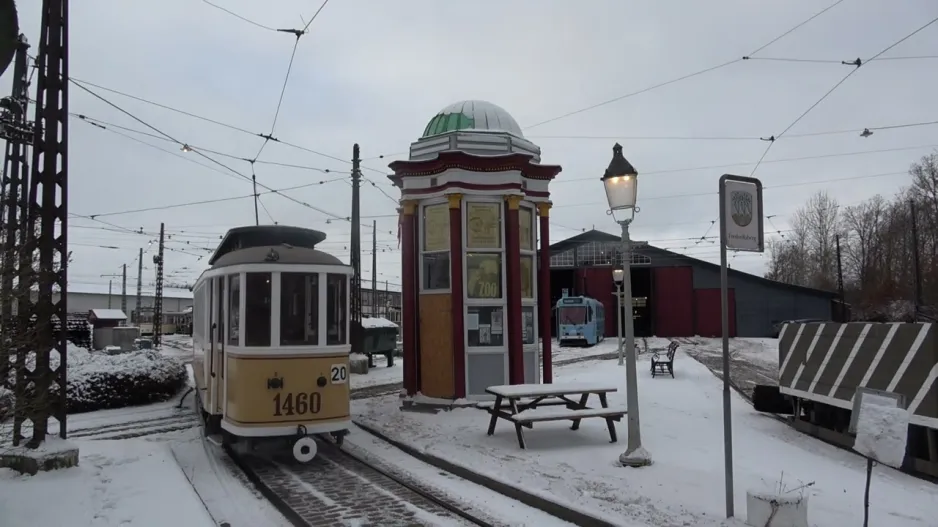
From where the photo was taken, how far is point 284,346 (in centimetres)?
902

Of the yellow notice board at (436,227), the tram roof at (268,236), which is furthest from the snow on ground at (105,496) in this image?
the yellow notice board at (436,227)

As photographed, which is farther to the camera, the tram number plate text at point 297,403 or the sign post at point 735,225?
the tram number plate text at point 297,403

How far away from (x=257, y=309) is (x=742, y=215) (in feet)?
19.8

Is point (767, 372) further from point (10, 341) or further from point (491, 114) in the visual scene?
point (10, 341)

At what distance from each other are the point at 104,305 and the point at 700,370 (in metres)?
89.1

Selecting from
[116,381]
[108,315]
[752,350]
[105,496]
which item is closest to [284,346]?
[105,496]

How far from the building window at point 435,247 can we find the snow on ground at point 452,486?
3.56 metres

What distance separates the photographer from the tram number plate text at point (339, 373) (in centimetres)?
928

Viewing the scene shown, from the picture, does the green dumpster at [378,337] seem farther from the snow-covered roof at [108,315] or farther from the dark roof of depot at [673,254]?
the dark roof of depot at [673,254]

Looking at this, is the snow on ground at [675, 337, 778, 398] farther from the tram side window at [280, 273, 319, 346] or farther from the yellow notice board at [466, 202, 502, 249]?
the tram side window at [280, 273, 319, 346]

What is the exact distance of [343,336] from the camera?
31.1ft

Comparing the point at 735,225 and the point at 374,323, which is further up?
the point at 735,225

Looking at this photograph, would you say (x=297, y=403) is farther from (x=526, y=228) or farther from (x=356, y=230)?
(x=356, y=230)

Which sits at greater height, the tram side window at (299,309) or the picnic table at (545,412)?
the tram side window at (299,309)
